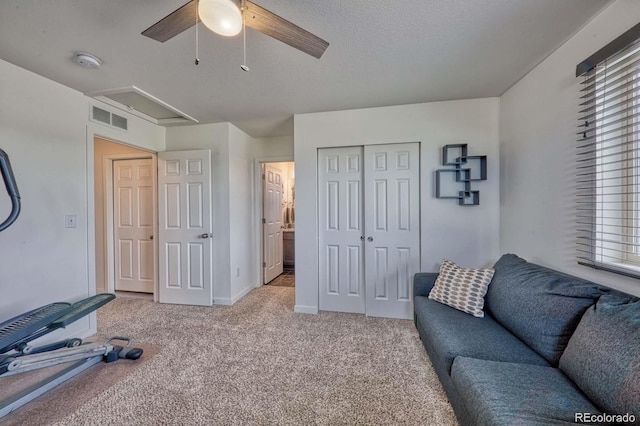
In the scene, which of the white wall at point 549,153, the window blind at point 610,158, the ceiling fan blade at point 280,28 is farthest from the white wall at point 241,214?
the window blind at point 610,158

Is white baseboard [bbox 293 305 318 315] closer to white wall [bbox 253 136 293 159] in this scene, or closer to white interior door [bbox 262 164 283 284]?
white interior door [bbox 262 164 283 284]

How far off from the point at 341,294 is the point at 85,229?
2.69 meters

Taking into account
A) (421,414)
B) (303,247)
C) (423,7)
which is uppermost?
(423,7)

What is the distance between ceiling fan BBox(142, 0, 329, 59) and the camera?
1.12 m

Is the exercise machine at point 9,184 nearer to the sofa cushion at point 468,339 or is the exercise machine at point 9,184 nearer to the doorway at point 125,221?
the doorway at point 125,221

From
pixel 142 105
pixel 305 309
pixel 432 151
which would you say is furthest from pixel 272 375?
pixel 142 105

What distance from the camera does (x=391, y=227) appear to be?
2.94m

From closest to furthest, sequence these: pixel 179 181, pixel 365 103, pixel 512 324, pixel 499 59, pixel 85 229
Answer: pixel 512 324 → pixel 499 59 → pixel 85 229 → pixel 365 103 → pixel 179 181

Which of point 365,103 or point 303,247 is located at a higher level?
point 365,103

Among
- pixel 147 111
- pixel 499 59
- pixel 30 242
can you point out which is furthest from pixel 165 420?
pixel 499 59

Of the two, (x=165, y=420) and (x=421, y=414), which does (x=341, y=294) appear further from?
(x=165, y=420)

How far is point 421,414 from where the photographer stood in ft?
5.08

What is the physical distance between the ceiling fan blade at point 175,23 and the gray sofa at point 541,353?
213cm

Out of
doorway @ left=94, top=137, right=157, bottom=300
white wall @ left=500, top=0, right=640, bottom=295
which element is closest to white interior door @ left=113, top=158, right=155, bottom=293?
doorway @ left=94, top=137, right=157, bottom=300
